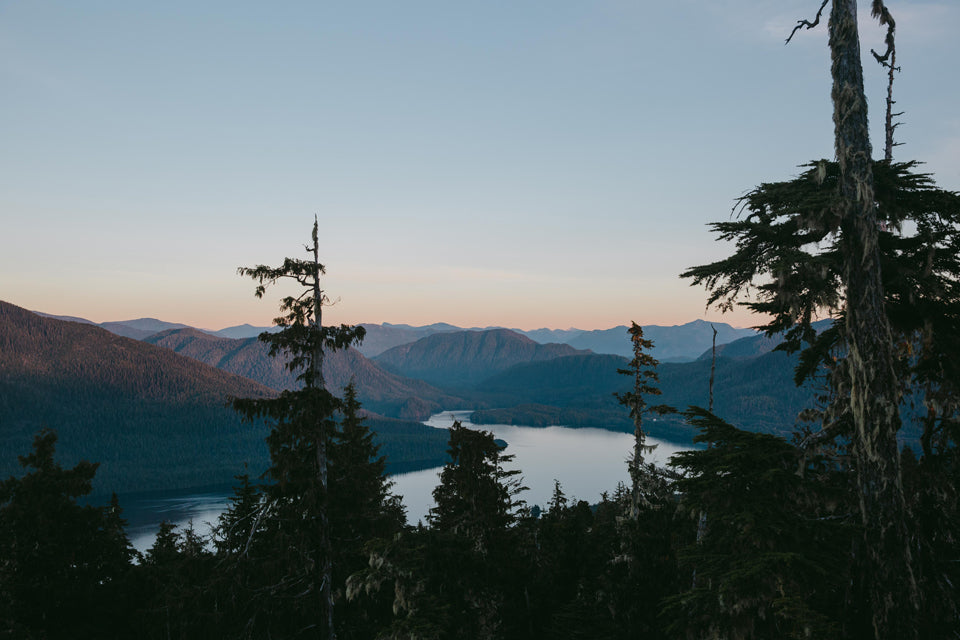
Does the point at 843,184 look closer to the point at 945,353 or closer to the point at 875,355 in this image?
the point at 875,355

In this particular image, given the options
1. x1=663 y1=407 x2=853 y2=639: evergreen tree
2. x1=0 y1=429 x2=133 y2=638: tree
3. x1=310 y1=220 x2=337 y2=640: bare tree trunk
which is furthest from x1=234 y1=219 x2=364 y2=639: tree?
x1=0 y1=429 x2=133 y2=638: tree

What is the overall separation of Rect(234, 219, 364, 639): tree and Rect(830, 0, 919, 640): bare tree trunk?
1149 cm

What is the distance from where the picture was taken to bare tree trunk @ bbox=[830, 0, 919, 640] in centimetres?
701

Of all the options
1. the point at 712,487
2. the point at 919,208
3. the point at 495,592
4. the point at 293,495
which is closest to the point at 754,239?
the point at 919,208

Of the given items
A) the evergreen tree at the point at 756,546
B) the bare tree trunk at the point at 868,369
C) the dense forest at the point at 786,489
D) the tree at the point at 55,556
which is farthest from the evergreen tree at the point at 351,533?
the tree at the point at 55,556

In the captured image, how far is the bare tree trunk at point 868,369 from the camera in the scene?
7008 mm

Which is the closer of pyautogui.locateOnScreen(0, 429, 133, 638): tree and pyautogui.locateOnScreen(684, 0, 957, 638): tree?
pyautogui.locateOnScreen(684, 0, 957, 638): tree

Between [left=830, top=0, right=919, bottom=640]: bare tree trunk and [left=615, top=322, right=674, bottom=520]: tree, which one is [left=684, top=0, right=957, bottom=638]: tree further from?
[left=615, top=322, right=674, bottom=520]: tree

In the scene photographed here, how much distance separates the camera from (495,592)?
20906 mm

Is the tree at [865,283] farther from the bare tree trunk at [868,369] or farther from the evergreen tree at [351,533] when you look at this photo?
the evergreen tree at [351,533]

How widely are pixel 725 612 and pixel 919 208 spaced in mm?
7201

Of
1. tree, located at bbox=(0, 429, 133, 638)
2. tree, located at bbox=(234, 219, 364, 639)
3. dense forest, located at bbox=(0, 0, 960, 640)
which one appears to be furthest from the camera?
tree, located at bbox=(0, 429, 133, 638)

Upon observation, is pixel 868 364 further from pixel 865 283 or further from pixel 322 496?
pixel 322 496

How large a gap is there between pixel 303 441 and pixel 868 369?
41.9 feet
